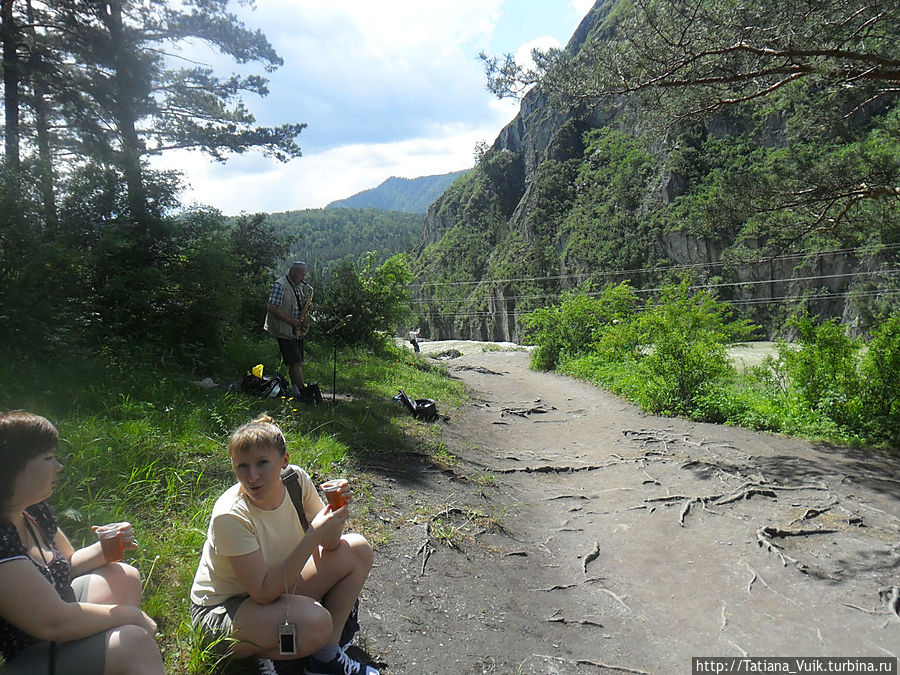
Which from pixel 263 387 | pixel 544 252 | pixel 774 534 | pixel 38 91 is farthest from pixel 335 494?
pixel 544 252

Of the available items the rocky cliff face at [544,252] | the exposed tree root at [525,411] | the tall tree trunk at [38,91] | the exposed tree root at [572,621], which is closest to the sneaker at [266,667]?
the exposed tree root at [572,621]

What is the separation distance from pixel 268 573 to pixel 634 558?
9.24 ft

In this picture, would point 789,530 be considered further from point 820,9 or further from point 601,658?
point 820,9

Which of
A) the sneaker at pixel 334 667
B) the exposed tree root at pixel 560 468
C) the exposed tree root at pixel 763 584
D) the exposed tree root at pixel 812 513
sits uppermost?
the sneaker at pixel 334 667

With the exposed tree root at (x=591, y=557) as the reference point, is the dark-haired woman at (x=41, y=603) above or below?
above

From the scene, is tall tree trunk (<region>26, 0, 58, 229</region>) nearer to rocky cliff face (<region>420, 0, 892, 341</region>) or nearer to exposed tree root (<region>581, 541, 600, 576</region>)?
rocky cliff face (<region>420, 0, 892, 341</region>)

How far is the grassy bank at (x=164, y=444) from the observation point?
2893 mm

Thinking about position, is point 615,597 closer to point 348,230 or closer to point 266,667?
point 266,667

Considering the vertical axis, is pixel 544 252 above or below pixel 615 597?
above

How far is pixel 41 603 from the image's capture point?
1629mm

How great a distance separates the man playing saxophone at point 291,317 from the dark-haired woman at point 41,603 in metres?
4.69

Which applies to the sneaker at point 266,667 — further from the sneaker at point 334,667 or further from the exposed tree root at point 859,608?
the exposed tree root at point 859,608

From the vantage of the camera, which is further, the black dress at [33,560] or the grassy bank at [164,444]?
the grassy bank at [164,444]

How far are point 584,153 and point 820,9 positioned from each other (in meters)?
92.6
